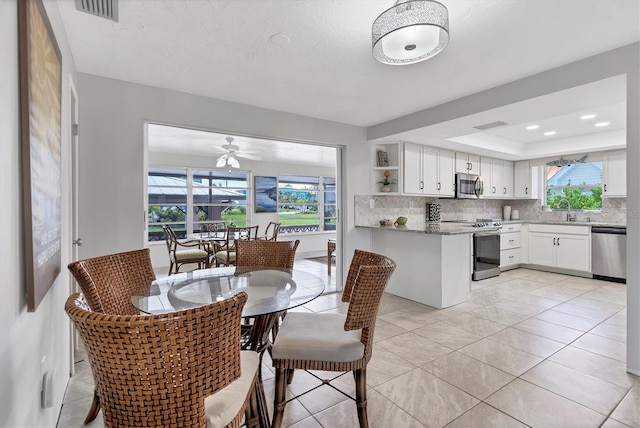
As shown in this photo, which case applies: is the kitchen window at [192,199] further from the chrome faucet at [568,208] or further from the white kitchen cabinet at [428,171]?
the chrome faucet at [568,208]

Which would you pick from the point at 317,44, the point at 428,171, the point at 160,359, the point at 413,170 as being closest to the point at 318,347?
the point at 160,359

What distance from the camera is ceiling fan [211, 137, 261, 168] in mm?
5297

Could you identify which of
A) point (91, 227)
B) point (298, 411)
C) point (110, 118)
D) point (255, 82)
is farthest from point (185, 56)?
point (298, 411)

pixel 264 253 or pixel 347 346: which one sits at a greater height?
pixel 264 253

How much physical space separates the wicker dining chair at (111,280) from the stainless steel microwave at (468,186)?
15.5 feet

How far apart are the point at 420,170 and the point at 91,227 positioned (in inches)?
161

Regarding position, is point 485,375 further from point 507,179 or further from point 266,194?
point 266,194

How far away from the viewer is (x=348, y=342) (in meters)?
1.56

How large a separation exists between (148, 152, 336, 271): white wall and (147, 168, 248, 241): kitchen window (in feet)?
0.58

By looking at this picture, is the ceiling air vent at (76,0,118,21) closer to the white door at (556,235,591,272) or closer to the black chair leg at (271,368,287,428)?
the black chair leg at (271,368,287,428)

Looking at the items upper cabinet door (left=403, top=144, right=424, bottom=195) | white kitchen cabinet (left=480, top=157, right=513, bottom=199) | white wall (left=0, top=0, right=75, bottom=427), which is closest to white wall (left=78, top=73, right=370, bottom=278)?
white wall (left=0, top=0, right=75, bottom=427)

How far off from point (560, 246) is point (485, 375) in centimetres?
425

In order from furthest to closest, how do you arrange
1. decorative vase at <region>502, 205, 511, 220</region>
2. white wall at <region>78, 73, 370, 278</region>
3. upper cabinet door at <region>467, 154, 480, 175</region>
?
decorative vase at <region>502, 205, 511, 220</region>, upper cabinet door at <region>467, 154, 480, 175</region>, white wall at <region>78, 73, 370, 278</region>

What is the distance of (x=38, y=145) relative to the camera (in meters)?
1.24
